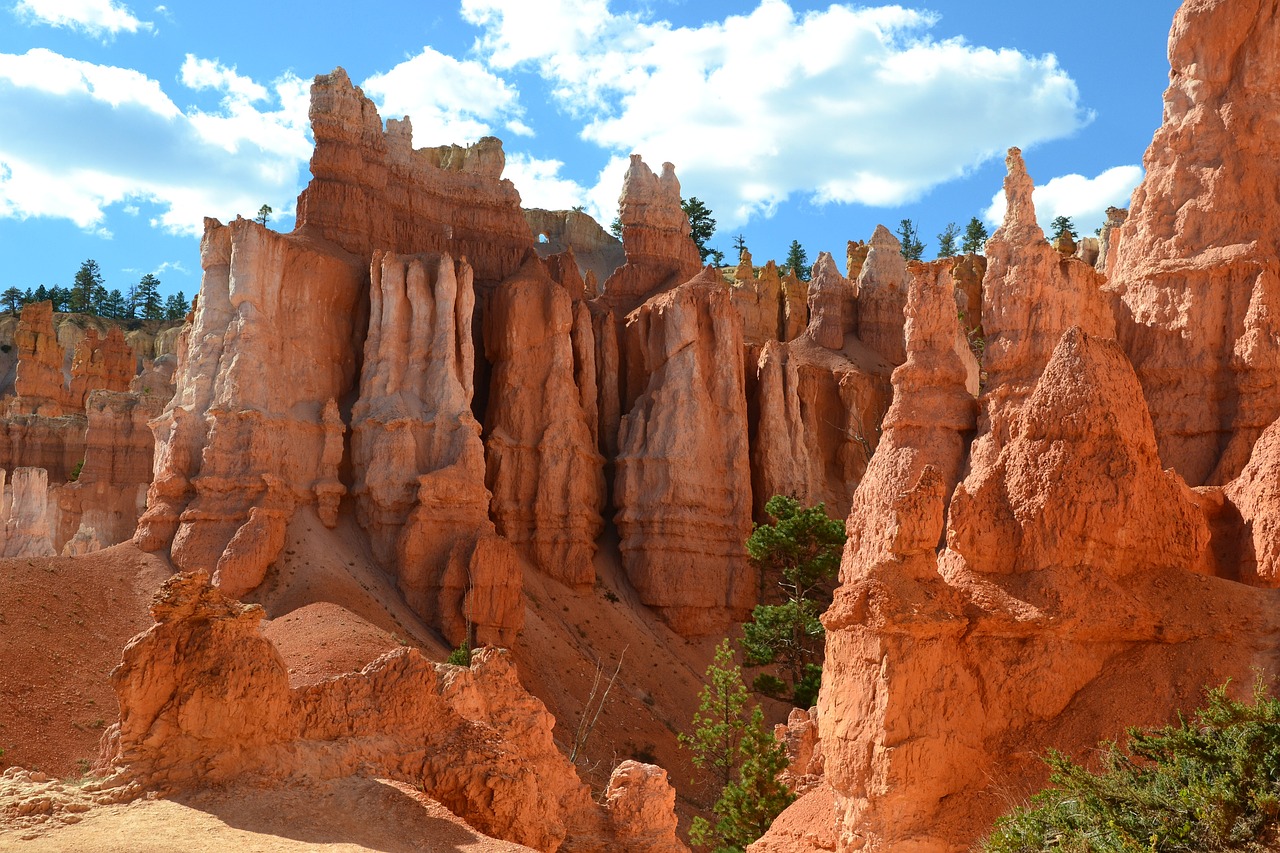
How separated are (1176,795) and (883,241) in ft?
162

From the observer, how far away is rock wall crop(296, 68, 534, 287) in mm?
44812

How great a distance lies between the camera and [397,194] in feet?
153

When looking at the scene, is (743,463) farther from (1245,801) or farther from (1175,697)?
(1245,801)

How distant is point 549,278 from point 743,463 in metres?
10.2

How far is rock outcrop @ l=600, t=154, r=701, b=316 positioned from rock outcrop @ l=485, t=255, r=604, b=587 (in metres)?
7.41

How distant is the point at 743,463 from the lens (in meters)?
47.0

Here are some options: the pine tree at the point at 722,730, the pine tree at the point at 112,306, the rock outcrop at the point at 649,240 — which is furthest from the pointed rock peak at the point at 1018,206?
the pine tree at the point at 112,306

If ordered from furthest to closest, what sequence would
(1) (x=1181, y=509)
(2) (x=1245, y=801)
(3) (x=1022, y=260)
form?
(3) (x=1022, y=260), (1) (x=1181, y=509), (2) (x=1245, y=801)

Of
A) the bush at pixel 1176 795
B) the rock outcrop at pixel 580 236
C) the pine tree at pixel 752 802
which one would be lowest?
the pine tree at pixel 752 802

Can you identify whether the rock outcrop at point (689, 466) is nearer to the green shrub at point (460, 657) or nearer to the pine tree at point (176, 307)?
the green shrub at point (460, 657)

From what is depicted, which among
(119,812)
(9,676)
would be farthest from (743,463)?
(119,812)

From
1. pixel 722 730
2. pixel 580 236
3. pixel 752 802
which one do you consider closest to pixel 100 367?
pixel 580 236

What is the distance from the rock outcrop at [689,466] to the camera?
45.0 m

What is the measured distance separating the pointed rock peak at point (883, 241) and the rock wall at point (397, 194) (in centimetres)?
1832
